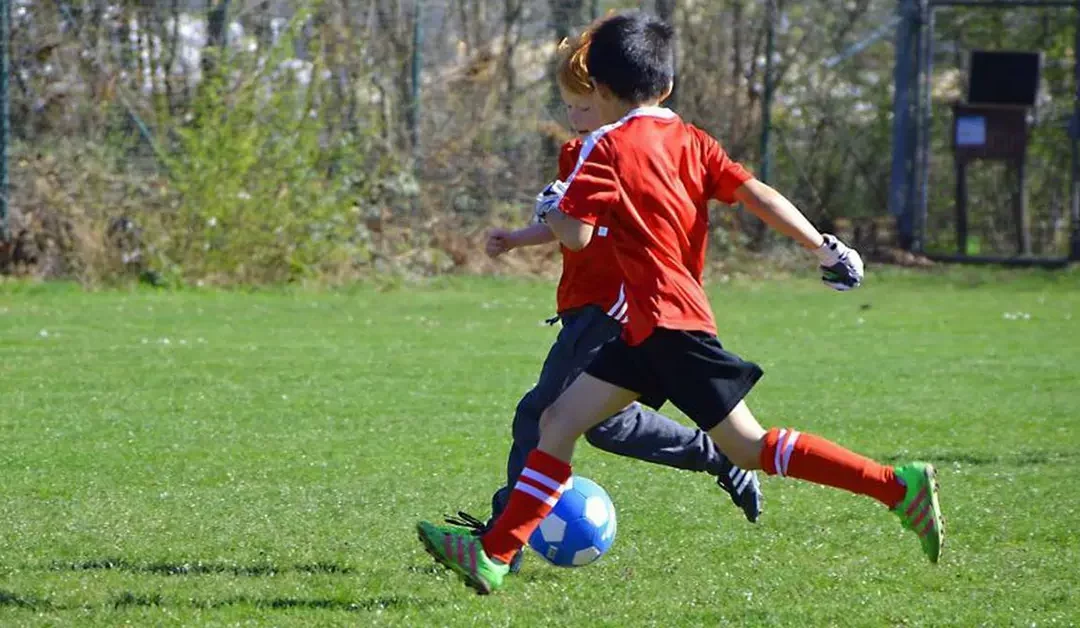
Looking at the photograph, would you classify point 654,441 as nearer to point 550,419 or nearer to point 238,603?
point 550,419

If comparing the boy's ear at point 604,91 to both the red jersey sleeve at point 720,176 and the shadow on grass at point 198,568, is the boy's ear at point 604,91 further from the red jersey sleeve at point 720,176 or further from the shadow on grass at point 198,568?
the shadow on grass at point 198,568

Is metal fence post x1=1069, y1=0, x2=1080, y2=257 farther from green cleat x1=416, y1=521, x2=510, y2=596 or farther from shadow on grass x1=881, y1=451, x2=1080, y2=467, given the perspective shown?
green cleat x1=416, y1=521, x2=510, y2=596

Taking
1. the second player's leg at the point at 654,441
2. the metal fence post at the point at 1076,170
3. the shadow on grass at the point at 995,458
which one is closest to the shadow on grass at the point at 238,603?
the second player's leg at the point at 654,441

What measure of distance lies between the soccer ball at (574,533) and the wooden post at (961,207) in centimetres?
1454

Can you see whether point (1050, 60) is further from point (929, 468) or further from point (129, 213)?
point (929, 468)

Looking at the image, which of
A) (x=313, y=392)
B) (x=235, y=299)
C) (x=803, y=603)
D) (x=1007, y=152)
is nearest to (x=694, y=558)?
(x=803, y=603)

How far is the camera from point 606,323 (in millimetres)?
4953

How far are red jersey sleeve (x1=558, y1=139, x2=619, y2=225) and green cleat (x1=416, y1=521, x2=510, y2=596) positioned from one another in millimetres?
923

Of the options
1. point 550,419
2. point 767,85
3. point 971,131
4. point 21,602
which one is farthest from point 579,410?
point 971,131

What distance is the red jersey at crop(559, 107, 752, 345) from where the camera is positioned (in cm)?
424

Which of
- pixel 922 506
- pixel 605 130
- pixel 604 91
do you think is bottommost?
pixel 922 506

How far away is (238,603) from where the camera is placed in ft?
14.6

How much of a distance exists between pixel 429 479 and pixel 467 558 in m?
2.15

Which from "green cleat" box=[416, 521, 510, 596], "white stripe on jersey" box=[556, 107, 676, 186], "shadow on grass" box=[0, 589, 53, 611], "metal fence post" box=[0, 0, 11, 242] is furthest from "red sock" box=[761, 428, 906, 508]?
"metal fence post" box=[0, 0, 11, 242]
